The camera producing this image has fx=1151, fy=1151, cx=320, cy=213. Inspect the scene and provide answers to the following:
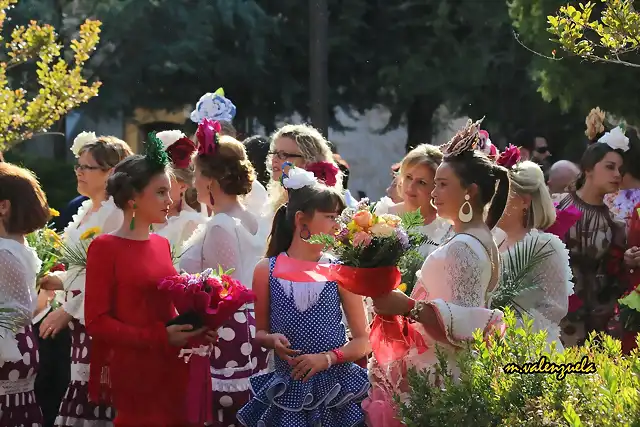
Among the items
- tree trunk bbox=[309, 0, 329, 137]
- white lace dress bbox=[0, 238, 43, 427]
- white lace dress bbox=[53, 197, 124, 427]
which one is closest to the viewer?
white lace dress bbox=[0, 238, 43, 427]

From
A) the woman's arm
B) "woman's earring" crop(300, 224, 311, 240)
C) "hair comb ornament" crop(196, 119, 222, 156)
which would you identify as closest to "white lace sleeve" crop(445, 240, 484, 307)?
the woman's arm

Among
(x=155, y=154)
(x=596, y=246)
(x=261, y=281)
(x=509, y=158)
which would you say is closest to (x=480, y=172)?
(x=509, y=158)

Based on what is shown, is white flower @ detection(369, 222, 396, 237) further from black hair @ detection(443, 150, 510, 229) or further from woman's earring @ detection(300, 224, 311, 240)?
woman's earring @ detection(300, 224, 311, 240)

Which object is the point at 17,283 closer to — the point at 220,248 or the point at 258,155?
the point at 220,248

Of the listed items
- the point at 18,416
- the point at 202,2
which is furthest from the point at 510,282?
the point at 202,2

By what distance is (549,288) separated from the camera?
6191 millimetres

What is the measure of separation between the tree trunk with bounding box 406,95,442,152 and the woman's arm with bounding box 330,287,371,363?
17.5 metres

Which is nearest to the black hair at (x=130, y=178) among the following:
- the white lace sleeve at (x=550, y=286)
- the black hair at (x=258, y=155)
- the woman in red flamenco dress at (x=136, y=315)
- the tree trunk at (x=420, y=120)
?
the woman in red flamenco dress at (x=136, y=315)

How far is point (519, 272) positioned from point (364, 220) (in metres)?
1.49

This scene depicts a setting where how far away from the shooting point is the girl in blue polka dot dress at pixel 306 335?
526 cm

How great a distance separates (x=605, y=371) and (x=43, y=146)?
23852 millimetres

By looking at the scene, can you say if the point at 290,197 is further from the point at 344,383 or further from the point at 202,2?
the point at 202,2

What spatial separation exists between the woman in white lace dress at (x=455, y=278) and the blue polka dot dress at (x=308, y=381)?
0.49 feet

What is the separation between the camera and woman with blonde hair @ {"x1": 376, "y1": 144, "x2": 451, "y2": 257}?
668 cm
